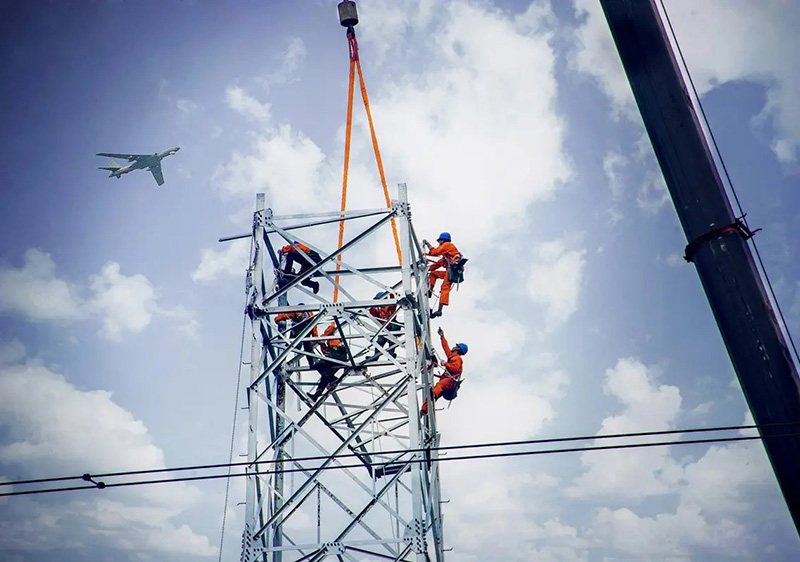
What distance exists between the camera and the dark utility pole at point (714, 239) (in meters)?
6.22

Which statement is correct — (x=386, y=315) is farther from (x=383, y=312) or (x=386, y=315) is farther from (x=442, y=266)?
(x=442, y=266)

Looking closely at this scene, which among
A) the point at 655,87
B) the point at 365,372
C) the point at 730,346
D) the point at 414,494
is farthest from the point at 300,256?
the point at 730,346

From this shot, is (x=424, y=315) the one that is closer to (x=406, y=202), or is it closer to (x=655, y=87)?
(x=406, y=202)

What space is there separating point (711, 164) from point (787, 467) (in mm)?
3000

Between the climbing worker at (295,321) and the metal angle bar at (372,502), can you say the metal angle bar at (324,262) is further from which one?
the metal angle bar at (372,502)

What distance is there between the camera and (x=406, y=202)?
1414cm

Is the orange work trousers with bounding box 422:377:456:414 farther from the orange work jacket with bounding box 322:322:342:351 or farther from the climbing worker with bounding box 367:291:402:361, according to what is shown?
the orange work jacket with bounding box 322:322:342:351

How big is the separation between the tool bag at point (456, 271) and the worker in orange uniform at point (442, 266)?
0.05 meters

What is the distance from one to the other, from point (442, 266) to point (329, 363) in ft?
11.4

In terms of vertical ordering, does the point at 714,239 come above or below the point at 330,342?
below

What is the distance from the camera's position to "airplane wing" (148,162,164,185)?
58656 millimetres

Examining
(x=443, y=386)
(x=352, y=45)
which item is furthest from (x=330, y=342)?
(x=352, y=45)

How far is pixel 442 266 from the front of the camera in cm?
1579

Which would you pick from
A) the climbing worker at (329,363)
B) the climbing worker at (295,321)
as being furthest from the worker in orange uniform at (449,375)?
the climbing worker at (295,321)
